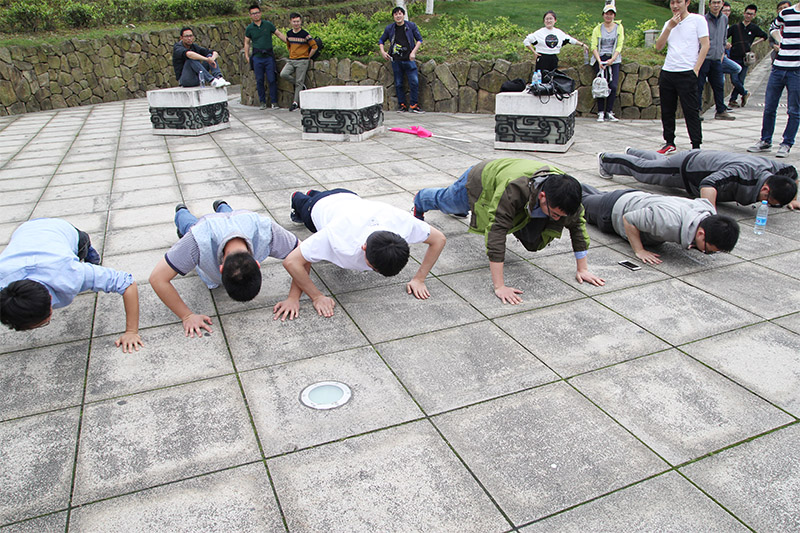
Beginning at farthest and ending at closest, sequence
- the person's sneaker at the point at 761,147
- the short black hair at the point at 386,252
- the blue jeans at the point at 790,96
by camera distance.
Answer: the person's sneaker at the point at 761,147
the blue jeans at the point at 790,96
the short black hair at the point at 386,252

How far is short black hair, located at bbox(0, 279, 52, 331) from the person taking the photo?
2.71 m

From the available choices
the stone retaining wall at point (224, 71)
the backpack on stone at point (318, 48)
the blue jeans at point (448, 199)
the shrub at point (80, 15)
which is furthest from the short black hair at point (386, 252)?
the shrub at point (80, 15)

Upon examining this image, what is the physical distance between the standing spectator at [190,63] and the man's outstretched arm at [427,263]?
7277 millimetres

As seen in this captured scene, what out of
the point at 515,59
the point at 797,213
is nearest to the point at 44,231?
the point at 797,213

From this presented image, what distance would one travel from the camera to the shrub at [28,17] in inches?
562

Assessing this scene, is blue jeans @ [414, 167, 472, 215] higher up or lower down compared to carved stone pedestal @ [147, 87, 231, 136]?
lower down

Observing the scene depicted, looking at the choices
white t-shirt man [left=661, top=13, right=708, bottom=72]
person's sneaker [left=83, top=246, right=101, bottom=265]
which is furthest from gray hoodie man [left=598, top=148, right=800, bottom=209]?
person's sneaker [left=83, top=246, right=101, bottom=265]

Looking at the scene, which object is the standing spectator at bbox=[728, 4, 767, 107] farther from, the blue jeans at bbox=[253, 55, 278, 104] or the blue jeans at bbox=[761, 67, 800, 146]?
the blue jeans at bbox=[253, 55, 278, 104]

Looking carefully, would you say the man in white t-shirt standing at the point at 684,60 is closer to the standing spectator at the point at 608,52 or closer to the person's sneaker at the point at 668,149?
the person's sneaker at the point at 668,149

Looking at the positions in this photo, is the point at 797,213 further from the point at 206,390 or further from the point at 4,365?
the point at 4,365

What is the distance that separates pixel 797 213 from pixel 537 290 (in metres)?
3.02

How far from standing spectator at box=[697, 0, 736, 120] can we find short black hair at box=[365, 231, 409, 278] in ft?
24.6

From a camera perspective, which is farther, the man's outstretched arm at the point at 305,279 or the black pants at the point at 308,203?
the black pants at the point at 308,203

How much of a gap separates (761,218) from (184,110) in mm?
8071
